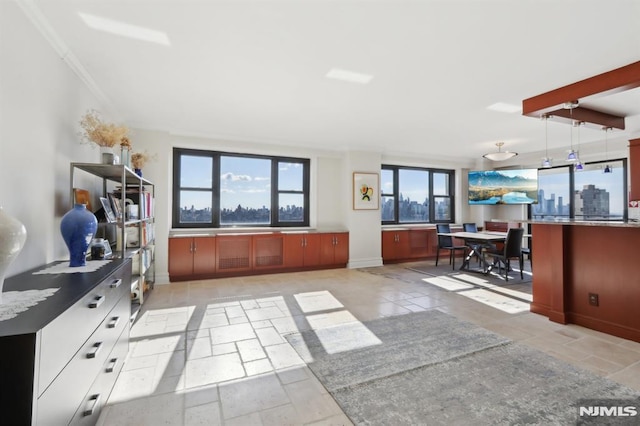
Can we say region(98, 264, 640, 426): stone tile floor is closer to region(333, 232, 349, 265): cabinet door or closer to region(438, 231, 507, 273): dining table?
region(438, 231, 507, 273): dining table

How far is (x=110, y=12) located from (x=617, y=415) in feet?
13.4

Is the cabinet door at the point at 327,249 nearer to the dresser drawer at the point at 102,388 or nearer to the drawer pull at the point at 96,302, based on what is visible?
the dresser drawer at the point at 102,388

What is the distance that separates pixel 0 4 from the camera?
1.72 meters

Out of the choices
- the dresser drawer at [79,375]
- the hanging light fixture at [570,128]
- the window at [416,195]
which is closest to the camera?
the dresser drawer at [79,375]

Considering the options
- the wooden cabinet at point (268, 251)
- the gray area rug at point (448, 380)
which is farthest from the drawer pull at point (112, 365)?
the wooden cabinet at point (268, 251)

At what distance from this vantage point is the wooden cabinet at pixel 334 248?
598 centimetres

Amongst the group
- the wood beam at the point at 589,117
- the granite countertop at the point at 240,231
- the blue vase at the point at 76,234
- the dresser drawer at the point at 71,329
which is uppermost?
the wood beam at the point at 589,117

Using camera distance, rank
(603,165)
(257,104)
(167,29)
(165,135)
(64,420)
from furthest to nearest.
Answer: (603,165) → (165,135) → (257,104) → (167,29) → (64,420)

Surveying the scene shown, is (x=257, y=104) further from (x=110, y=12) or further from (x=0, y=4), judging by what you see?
(x=0, y=4)

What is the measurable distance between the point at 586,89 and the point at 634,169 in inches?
120

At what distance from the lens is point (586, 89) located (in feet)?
10.0

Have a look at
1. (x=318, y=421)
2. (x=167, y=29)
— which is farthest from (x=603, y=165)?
(x=167, y=29)

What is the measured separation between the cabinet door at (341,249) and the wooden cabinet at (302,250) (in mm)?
401

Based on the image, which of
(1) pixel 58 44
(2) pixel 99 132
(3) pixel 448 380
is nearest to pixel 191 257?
(2) pixel 99 132
